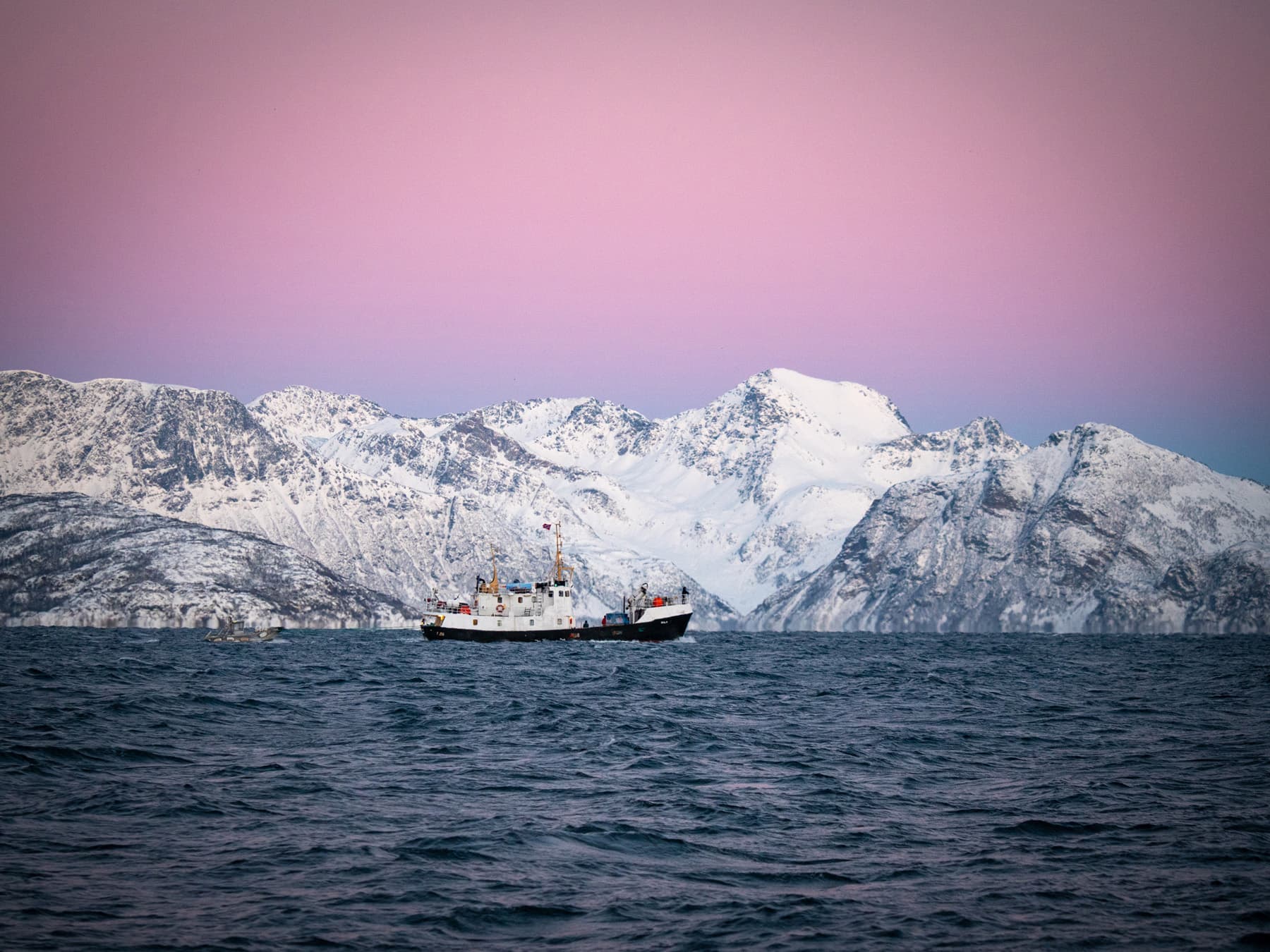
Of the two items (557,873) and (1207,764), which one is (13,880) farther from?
(1207,764)

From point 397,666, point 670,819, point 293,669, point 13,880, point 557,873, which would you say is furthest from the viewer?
point 397,666

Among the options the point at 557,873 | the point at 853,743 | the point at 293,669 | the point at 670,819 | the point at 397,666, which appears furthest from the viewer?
the point at 397,666

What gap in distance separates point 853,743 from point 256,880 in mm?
36995

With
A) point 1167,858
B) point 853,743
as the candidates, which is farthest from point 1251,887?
point 853,743

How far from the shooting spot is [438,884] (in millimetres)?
31156

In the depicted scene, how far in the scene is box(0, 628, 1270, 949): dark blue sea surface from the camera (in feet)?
90.7

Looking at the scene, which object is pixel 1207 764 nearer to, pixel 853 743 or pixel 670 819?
pixel 853 743

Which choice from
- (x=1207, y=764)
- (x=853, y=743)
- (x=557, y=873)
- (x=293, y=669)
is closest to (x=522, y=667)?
(x=293, y=669)

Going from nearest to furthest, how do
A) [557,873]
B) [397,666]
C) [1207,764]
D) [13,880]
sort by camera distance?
1. [13,880]
2. [557,873]
3. [1207,764]
4. [397,666]

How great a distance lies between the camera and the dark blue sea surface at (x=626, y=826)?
90.7ft

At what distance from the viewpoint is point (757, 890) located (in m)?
30.7

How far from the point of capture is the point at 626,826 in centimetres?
3862

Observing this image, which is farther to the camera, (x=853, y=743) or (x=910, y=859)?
(x=853, y=743)

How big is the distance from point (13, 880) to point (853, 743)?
41462 mm
